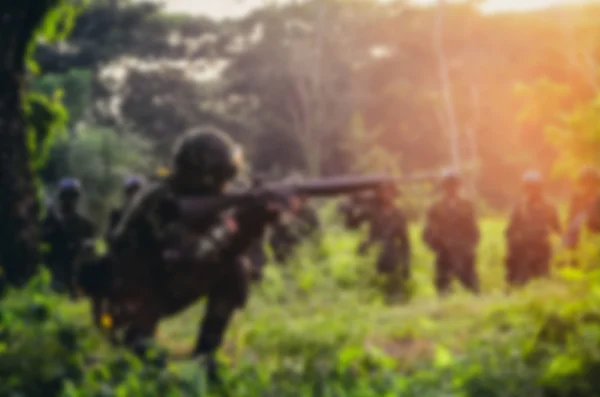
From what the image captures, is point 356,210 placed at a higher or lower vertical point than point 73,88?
lower

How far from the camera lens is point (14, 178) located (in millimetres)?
8469

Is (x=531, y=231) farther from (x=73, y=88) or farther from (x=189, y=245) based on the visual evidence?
(x=73, y=88)

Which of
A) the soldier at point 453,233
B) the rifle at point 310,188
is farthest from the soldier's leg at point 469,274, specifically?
the rifle at point 310,188

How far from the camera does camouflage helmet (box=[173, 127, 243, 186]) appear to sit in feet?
20.7

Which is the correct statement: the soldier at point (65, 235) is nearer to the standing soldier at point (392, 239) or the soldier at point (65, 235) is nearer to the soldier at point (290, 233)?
the soldier at point (290, 233)

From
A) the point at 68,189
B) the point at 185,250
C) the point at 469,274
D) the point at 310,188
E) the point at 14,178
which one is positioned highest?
the point at 310,188

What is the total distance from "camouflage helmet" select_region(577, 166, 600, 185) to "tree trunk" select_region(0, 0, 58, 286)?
21.5 ft

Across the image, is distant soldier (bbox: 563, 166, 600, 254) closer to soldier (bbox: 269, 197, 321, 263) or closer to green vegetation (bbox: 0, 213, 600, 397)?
green vegetation (bbox: 0, 213, 600, 397)

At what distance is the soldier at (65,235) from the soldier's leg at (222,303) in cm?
622

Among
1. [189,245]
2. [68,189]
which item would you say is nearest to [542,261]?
[68,189]

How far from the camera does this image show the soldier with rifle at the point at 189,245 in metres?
6.18

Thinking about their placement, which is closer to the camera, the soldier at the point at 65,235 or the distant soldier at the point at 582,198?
the distant soldier at the point at 582,198

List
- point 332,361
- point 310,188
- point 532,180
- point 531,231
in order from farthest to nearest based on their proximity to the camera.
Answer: point 531,231
point 532,180
point 310,188
point 332,361

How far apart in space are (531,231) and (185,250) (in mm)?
8155
